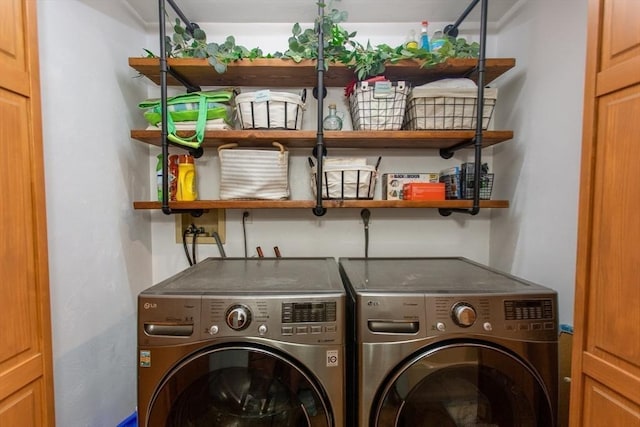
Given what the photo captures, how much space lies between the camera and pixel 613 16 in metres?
0.71

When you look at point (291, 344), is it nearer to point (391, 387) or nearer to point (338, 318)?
point (338, 318)

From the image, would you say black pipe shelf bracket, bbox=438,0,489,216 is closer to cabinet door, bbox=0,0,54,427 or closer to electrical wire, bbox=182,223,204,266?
electrical wire, bbox=182,223,204,266

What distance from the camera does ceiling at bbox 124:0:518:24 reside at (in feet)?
4.80

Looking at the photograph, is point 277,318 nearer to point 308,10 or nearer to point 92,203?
point 92,203

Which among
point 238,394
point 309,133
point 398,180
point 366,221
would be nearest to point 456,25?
point 398,180

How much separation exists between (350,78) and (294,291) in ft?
3.50

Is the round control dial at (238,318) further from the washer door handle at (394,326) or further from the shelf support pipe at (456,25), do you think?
the shelf support pipe at (456,25)

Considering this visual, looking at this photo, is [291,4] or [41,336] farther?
[291,4]

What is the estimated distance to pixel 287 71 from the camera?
1.39 meters

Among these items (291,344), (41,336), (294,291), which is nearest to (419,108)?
(294,291)

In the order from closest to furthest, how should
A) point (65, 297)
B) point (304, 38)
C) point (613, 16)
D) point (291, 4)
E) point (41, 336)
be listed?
point (613, 16), point (41, 336), point (65, 297), point (304, 38), point (291, 4)

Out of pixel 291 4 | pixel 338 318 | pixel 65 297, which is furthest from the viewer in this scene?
pixel 291 4

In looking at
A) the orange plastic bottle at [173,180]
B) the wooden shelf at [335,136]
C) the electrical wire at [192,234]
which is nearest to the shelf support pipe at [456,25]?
the wooden shelf at [335,136]

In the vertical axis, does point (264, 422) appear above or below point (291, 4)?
below
